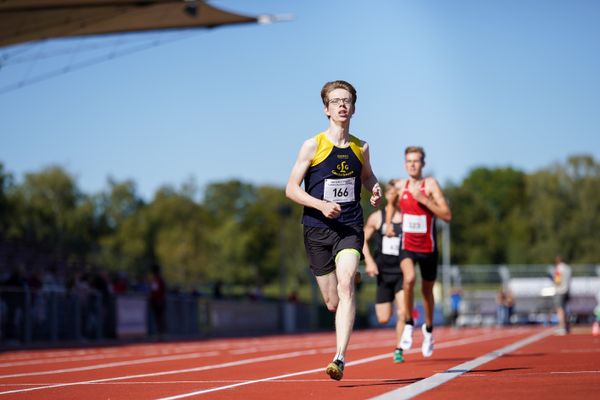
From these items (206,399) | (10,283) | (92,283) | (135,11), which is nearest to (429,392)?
(206,399)

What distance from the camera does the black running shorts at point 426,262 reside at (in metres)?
13.2

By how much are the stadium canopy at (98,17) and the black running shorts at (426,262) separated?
2027cm

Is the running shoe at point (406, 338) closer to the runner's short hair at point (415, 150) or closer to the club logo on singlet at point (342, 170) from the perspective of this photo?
the runner's short hair at point (415, 150)

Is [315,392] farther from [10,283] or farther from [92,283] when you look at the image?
[92,283]

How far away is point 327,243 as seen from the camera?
9.59 m

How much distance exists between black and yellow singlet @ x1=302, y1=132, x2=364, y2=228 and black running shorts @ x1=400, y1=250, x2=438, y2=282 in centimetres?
371

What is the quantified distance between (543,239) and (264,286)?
34.4 metres

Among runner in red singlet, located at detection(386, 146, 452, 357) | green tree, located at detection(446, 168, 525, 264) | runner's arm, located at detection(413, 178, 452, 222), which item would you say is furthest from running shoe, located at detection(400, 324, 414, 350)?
green tree, located at detection(446, 168, 525, 264)

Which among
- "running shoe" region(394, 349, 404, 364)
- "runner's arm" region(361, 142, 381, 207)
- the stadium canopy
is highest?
the stadium canopy

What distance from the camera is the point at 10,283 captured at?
82.9 ft

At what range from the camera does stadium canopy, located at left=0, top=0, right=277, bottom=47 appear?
33.3 metres

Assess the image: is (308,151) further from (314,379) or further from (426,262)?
(426,262)

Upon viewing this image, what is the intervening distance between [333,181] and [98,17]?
2779cm

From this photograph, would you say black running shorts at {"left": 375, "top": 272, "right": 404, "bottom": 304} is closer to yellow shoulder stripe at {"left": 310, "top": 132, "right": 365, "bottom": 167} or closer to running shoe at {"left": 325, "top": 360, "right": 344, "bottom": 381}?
yellow shoulder stripe at {"left": 310, "top": 132, "right": 365, "bottom": 167}
